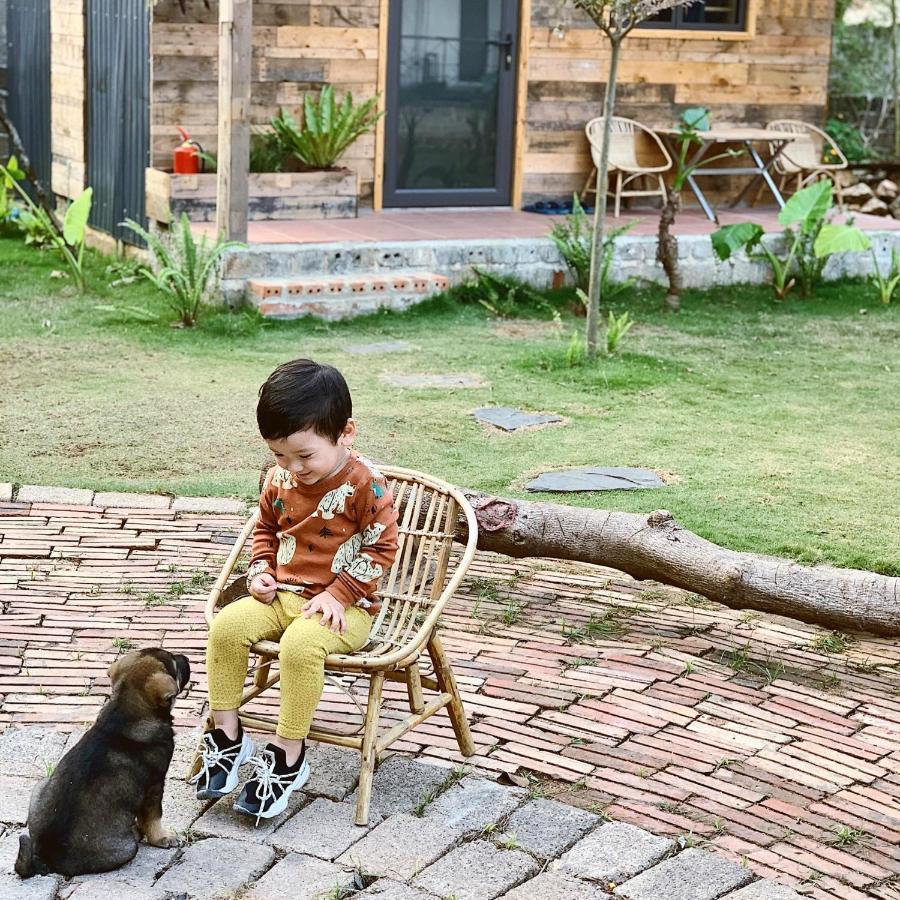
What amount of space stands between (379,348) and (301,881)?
6633 mm

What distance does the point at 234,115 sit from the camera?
9.93 meters

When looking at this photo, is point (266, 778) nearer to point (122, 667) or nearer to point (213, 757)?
point (213, 757)

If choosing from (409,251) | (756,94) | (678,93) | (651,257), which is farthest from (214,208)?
(756,94)

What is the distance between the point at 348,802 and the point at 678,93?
36.4ft

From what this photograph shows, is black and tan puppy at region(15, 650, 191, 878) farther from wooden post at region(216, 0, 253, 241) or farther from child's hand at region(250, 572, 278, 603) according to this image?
wooden post at region(216, 0, 253, 241)

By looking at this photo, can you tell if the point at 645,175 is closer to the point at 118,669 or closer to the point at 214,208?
the point at 214,208

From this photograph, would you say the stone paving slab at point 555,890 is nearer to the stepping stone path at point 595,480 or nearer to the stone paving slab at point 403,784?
the stone paving slab at point 403,784

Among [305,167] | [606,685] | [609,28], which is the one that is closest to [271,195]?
[305,167]

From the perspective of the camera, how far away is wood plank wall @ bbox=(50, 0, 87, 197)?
12.5 meters

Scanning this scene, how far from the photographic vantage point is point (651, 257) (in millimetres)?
11812

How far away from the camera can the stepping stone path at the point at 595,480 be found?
6548 millimetres

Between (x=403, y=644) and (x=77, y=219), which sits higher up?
(x=77, y=219)

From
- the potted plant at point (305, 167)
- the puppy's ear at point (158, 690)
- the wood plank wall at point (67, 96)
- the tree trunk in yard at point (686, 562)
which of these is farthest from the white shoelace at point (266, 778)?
the wood plank wall at point (67, 96)

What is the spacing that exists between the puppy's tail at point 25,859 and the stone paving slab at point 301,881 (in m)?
0.46
